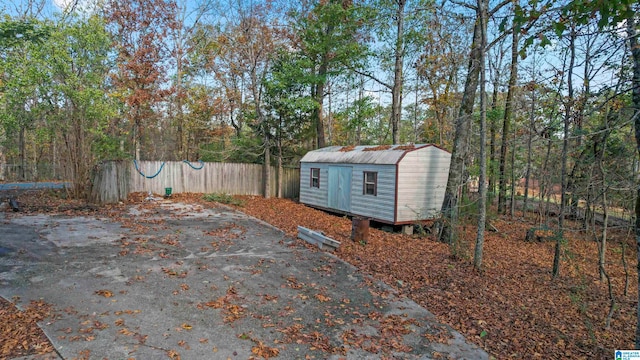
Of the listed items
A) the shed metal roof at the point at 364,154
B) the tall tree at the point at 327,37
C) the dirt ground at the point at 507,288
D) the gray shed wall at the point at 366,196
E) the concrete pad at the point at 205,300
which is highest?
the tall tree at the point at 327,37

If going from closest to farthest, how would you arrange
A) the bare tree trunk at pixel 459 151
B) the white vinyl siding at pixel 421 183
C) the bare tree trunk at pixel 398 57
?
1. the bare tree trunk at pixel 459 151
2. the white vinyl siding at pixel 421 183
3. the bare tree trunk at pixel 398 57

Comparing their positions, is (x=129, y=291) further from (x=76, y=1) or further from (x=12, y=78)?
(x=76, y=1)

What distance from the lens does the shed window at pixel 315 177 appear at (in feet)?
45.8

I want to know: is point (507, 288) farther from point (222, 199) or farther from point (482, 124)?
point (222, 199)

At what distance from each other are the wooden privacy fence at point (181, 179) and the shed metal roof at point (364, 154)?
12.4 feet

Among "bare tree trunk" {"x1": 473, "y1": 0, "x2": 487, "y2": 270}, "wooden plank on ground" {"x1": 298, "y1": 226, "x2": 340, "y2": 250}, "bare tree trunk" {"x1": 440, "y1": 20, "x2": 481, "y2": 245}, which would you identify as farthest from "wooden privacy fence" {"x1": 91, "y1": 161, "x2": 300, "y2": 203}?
"bare tree trunk" {"x1": 473, "y1": 0, "x2": 487, "y2": 270}

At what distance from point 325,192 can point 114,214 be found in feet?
23.3

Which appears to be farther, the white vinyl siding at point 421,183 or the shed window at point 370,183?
the shed window at point 370,183

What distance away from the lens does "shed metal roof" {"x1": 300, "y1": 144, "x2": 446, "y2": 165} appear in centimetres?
1063

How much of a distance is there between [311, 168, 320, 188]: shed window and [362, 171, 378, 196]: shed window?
2907 millimetres

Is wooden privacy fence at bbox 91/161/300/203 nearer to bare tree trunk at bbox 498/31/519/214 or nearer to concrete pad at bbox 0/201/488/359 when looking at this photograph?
concrete pad at bbox 0/201/488/359

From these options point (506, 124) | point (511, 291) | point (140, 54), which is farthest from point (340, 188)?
point (140, 54)

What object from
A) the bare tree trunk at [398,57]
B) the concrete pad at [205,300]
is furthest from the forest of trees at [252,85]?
the concrete pad at [205,300]

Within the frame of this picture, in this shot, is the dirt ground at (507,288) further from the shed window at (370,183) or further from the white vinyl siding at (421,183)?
the shed window at (370,183)
